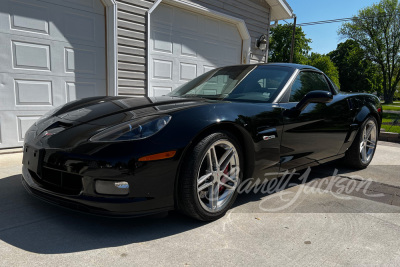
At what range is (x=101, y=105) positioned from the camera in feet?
8.77

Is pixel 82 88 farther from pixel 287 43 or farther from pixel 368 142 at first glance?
pixel 287 43

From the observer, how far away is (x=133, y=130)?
2023 millimetres

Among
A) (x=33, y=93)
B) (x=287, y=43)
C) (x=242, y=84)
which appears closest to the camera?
(x=242, y=84)

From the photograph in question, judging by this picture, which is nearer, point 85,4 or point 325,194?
point 325,194

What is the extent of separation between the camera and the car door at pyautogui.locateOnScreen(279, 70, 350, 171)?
287cm

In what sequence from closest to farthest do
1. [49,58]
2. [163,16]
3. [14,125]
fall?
[14,125]
[49,58]
[163,16]

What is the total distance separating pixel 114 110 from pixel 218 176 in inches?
37.7

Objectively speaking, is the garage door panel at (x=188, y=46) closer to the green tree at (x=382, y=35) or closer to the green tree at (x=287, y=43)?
the green tree at (x=382, y=35)

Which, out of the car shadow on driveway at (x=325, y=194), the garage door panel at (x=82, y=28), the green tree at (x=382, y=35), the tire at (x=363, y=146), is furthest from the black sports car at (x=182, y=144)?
Answer: the green tree at (x=382, y=35)

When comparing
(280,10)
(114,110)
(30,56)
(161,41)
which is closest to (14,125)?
(30,56)

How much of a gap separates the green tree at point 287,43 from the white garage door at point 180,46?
37.5 meters

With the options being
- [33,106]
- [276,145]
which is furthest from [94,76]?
[276,145]

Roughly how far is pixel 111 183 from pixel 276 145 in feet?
4.75

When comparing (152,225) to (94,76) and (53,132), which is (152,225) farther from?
(94,76)
